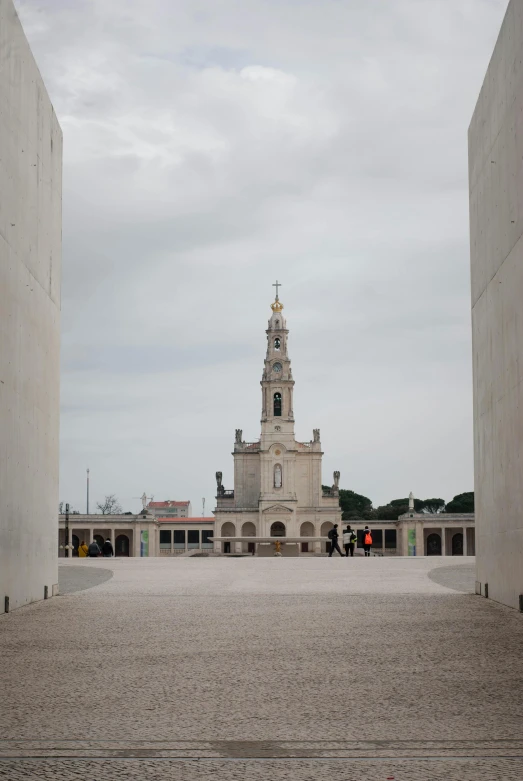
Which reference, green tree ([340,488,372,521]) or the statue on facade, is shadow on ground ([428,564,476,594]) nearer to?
the statue on facade

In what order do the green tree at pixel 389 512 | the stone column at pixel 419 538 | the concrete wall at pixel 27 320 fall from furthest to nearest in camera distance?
the green tree at pixel 389 512 < the stone column at pixel 419 538 < the concrete wall at pixel 27 320

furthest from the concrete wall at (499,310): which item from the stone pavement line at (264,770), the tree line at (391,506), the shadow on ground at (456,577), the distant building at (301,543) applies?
the tree line at (391,506)

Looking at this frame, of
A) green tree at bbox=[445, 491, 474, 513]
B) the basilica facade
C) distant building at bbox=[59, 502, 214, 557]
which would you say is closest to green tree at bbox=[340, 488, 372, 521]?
green tree at bbox=[445, 491, 474, 513]

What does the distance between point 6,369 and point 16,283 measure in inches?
54.8

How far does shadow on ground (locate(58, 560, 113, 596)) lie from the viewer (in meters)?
18.2

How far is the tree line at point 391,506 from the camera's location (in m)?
150

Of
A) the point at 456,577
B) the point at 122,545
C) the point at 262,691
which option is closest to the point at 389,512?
the point at 122,545

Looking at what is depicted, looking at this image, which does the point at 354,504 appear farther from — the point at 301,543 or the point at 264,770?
the point at 264,770

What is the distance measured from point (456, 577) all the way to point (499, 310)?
338 inches

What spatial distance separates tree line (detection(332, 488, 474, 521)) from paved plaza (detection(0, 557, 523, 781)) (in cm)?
13257

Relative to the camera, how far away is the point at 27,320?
14398 mm

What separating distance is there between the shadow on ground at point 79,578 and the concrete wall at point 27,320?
1.70 metres

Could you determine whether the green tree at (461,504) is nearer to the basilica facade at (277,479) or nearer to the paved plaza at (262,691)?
the basilica facade at (277,479)

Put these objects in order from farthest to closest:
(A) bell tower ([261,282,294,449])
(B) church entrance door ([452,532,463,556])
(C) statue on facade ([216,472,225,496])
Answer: (C) statue on facade ([216,472,225,496])
(A) bell tower ([261,282,294,449])
(B) church entrance door ([452,532,463,556])
